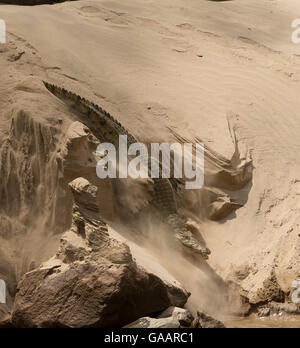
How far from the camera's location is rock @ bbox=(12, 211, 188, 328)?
5.51 m

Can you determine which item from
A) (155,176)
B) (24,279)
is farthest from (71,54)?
(24,279)

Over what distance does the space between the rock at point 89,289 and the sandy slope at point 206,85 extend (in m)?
1.58

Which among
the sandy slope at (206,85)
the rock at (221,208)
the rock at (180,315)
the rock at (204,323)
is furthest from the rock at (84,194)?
the rock at (221,208)

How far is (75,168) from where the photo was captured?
6.85 m

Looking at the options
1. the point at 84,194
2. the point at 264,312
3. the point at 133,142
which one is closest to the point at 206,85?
the point at 133,142

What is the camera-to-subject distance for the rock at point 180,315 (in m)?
5.82

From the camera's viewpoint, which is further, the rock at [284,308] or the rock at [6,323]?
the rock at [284,308]

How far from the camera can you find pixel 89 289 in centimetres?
555

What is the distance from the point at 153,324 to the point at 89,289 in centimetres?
53

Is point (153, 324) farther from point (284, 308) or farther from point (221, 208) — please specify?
point (221, 208)

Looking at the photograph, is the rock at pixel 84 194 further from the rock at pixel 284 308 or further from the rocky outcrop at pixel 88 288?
the rock at pixel 284 308

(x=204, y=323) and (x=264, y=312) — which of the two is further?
(x=264, y=312)
